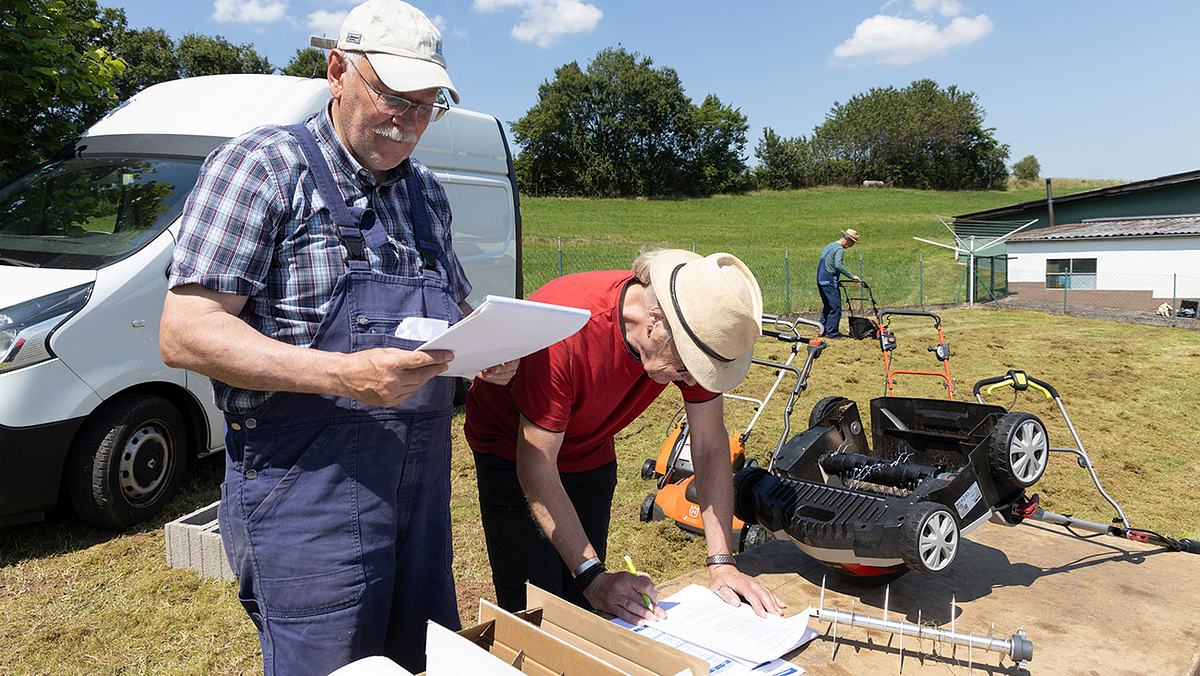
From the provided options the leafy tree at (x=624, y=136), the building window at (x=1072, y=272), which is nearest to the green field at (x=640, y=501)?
the building window at (x=1072, y=272)

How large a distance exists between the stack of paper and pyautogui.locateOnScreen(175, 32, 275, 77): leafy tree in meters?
57.8

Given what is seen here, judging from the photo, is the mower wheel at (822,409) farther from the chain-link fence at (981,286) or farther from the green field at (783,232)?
the green field at (783,232)

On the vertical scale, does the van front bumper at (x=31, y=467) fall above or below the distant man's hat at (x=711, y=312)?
below

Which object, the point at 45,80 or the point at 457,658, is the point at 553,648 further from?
the point at 45,80

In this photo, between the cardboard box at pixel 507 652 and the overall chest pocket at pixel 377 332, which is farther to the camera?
the overall chest pocket at pixel 377 332

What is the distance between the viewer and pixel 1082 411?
7.88 m

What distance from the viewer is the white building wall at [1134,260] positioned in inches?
815

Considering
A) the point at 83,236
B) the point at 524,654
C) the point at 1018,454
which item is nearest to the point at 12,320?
the point at 83,236

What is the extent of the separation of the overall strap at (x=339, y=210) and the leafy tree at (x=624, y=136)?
56939 millimetres

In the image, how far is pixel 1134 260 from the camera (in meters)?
22.4

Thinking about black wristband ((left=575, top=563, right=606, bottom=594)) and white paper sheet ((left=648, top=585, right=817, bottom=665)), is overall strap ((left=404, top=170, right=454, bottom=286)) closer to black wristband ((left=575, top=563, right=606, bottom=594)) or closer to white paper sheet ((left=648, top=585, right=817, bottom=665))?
black wristband ((left=575, top=563, right=606, bottom=594))

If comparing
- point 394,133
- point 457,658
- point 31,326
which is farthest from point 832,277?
point 457,658

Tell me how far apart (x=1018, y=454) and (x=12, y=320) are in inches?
159

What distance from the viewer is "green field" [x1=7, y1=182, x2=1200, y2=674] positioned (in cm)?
328
